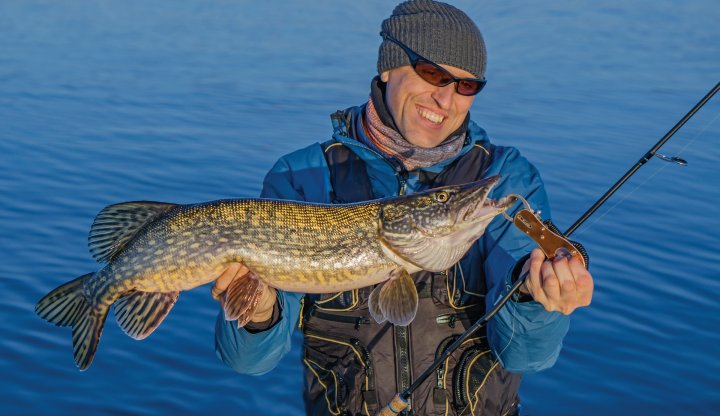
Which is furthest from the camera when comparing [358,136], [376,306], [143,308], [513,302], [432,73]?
[358,136]

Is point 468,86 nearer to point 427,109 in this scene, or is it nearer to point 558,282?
point 427,109

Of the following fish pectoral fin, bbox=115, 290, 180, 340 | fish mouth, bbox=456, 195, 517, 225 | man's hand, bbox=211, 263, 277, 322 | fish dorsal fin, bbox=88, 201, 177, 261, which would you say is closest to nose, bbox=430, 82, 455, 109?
fish mouth, bbox=456, 195, 517, 225

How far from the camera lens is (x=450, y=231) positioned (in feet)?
13.5

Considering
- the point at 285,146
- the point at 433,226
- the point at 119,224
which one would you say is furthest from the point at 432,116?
the point at 285,146

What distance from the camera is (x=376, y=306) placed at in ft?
13.5

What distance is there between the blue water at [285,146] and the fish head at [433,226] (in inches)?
128

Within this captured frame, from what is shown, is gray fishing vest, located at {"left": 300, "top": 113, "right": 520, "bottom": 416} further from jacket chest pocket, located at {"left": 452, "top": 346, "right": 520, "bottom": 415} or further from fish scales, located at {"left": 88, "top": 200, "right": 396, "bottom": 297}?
fish scales, located at {"left": 88, "top": 200, "right": 396, "bottom": 297}

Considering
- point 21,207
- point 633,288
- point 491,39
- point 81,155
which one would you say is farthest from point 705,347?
point 491,39

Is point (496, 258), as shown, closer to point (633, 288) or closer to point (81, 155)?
point (633, 288)

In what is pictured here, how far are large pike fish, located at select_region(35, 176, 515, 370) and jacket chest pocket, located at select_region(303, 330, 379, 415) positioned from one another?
0.34 m

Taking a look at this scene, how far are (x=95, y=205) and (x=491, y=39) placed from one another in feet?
32.2

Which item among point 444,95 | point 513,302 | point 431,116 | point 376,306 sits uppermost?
point 444,95

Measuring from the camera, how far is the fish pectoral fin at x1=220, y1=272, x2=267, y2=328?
408 centimetres

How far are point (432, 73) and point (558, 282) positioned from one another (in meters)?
1.25
